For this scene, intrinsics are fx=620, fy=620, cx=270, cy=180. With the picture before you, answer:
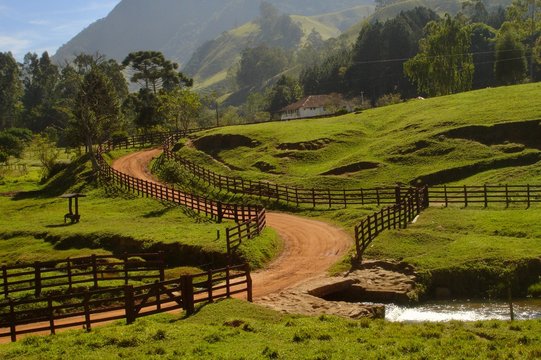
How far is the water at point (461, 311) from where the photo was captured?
2269cm

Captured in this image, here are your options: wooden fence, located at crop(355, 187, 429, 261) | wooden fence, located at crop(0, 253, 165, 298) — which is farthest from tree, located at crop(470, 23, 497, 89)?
wooden fence, located at crop(0, 253, 165, 298)

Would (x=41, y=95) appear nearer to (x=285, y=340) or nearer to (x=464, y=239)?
(x=464, y=239)

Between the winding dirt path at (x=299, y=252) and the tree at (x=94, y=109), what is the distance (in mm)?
30941

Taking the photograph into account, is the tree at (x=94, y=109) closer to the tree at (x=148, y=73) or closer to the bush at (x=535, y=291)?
the tree at (x=148, y=73)

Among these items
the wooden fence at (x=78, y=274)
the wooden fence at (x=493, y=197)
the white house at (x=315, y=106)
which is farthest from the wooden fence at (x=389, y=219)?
the white house at (x=315, y=106)

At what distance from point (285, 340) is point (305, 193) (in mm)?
30708

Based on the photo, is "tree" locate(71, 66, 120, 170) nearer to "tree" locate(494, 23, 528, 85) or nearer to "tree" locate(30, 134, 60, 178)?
"tree" locate(30, 134, 60, 178)

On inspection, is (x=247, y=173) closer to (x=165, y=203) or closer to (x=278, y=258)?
(x=165, y=203)

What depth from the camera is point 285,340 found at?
1703 centimetres

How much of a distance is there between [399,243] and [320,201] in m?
16.3

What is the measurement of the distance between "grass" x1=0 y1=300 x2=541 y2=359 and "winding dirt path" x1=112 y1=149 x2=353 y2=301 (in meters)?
6.65

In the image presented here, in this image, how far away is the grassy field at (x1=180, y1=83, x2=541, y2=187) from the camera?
5350 centimetres

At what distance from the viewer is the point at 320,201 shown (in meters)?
47.6

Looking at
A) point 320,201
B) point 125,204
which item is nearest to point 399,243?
point 320,201
